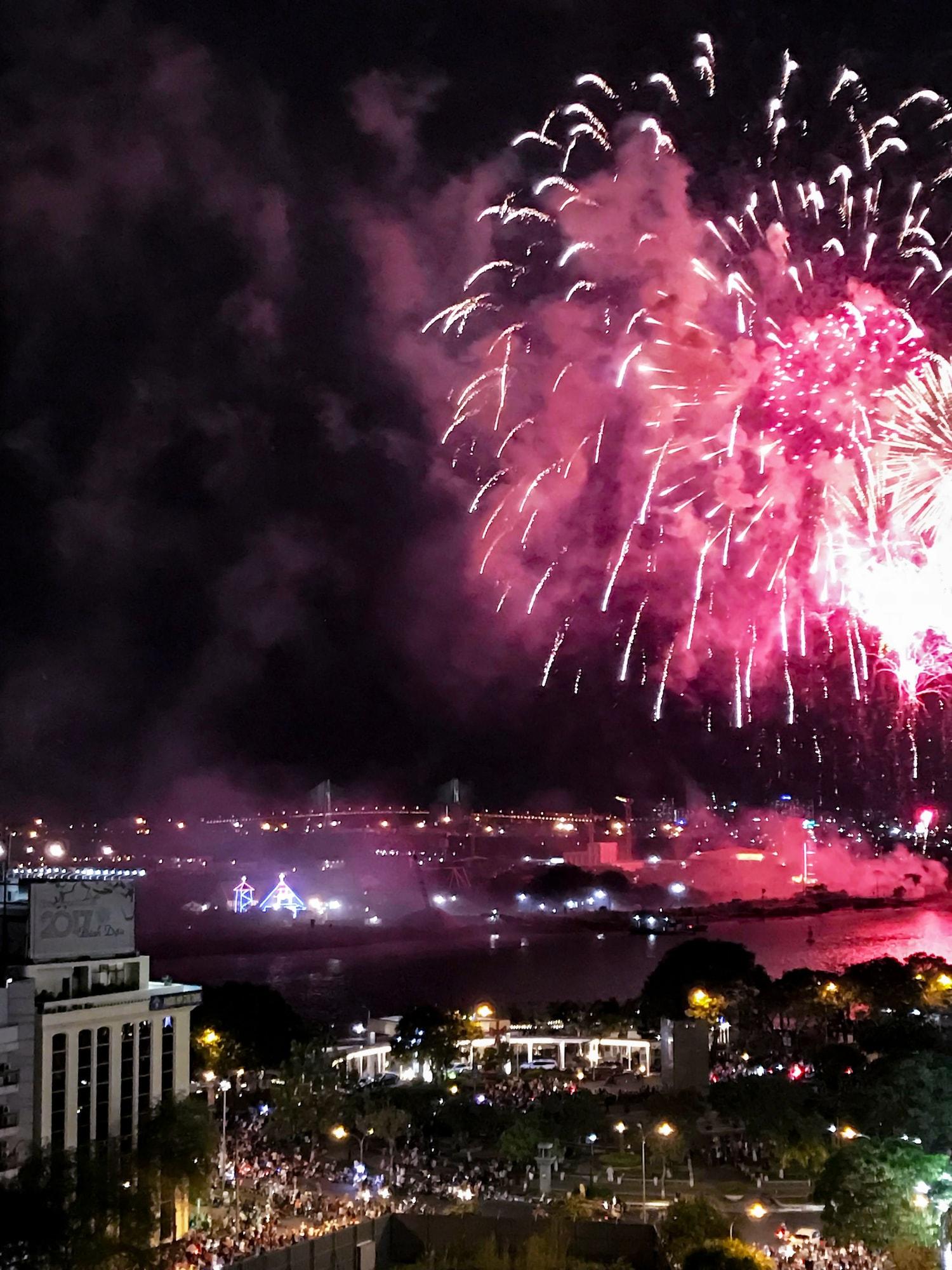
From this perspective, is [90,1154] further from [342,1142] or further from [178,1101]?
[342,1142]

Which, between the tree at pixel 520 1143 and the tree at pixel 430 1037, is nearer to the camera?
the tree at pixel 520 1143

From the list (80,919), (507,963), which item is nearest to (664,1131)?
(80,919)

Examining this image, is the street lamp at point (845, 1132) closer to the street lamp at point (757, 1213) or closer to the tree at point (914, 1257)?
the street lamp at point (757, 1213)

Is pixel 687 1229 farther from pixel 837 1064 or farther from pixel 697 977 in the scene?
pixel 697 977

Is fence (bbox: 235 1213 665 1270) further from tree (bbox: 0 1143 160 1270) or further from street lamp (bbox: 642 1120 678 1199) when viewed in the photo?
street lamp (bbox: 642 1120 678 1199)

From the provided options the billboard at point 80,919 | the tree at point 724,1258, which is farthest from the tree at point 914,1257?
the billboard at point 80,919

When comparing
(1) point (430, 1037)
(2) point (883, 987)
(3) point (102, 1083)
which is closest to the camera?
(3) point (102, 1083)
